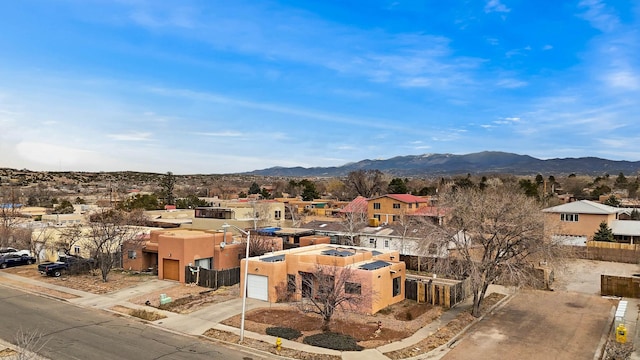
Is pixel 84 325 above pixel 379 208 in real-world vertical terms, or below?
below

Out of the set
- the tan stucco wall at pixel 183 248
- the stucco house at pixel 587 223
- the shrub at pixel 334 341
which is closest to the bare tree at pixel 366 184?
the stucco house at pixel 587 223

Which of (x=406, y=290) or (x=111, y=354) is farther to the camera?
(x=406, y=290)

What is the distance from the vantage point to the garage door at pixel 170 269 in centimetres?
3444

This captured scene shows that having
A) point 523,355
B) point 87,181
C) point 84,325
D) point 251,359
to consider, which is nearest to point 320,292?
point 251,359

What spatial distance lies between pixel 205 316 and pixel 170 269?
10.7 metres

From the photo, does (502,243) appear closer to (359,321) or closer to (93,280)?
(359,321)

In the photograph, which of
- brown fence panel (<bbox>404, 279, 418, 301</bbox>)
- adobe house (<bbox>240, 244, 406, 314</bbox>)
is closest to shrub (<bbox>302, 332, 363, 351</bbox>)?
adobe house (<bbox>240, 244, 406, 314</bbox>)

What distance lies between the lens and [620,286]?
30.6m

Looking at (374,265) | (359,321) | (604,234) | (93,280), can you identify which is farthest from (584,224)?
(93,280)

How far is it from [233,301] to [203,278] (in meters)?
4.95

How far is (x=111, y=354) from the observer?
19.8 meters

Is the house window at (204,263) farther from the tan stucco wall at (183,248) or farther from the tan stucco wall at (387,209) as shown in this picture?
the tan stucco wall at (387,209)

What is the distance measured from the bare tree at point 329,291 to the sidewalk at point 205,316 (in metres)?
2.27

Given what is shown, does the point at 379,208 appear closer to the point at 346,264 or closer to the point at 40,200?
the point at 346,264
